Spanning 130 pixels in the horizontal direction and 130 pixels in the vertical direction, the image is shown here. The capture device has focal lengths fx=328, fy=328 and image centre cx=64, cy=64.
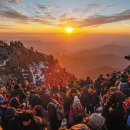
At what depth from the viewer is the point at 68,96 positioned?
44.2 ft

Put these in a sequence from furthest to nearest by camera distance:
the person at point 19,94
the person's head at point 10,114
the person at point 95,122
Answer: the person at point 19,94
the person's head at point 10,114
the person at point 95,122

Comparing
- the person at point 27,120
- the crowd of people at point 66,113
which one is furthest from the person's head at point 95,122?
A: the person at point 27,120

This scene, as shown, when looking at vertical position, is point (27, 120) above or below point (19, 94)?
above

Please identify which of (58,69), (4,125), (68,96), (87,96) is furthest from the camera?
(58,69)

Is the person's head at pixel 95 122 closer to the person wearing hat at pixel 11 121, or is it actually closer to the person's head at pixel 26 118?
the person's head at pixel 26 118

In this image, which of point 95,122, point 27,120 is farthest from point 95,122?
point 27,120

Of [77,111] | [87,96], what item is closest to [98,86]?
[87,96]

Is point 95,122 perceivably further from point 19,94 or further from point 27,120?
point 19,94

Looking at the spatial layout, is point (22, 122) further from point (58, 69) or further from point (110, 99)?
point (58, 69)

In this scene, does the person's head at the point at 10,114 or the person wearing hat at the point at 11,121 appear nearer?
the person wearing hat at the point at 11,121

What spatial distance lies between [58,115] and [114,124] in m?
2.81

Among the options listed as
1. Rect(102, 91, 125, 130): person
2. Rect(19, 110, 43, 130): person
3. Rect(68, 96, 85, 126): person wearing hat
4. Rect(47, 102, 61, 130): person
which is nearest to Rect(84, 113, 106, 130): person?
Rect(102, 91, 125, 130): person

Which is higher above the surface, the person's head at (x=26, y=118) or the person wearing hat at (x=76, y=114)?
the person's head at (x=26, y=118)

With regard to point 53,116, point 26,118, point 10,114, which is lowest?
point 53,116
